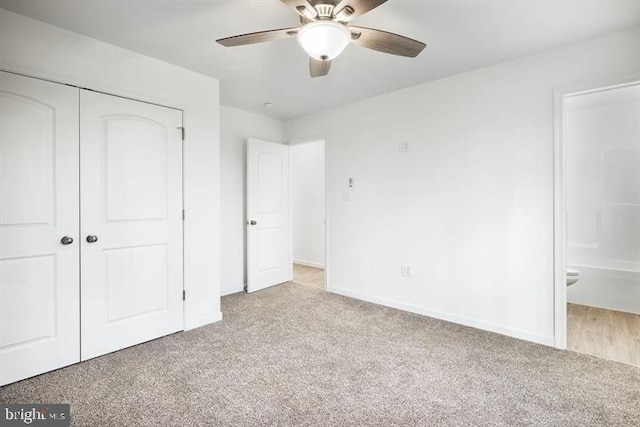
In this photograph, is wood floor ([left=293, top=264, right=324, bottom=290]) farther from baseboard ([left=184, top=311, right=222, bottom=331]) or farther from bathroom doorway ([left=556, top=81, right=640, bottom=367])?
bathroom doorway ([left=556, top=81, right=640, bottom=367])

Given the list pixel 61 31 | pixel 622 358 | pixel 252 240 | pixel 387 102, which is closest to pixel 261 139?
pixel 252 240

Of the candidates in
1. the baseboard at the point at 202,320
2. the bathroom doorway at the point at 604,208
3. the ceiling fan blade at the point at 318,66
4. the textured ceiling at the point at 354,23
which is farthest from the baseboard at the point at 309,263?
the ceiling fan blade at the point at 318,66

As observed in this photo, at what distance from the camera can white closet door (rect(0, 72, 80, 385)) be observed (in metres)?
2.03

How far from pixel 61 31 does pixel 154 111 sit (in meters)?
0.75

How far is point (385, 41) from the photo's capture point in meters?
1.77

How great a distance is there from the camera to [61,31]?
2.21 meters

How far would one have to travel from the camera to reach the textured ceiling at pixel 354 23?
6.40 ft

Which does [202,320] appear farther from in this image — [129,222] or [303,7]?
[303,7]

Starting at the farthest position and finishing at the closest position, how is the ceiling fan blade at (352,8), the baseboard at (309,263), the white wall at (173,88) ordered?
1. the baseboard at (309,263)
2. the white wall at (173,88)
3. the ceiling fan blade at (352,8)

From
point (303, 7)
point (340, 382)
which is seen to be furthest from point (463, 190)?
point (303, 7)

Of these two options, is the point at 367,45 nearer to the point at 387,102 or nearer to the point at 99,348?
the point at 387,102

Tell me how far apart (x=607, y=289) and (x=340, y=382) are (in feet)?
11.4

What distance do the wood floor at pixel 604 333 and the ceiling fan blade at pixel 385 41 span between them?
2658 mm

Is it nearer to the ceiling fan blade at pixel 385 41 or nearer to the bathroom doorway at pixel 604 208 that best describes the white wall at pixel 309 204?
the bathroom doorway at pixel 604 208
